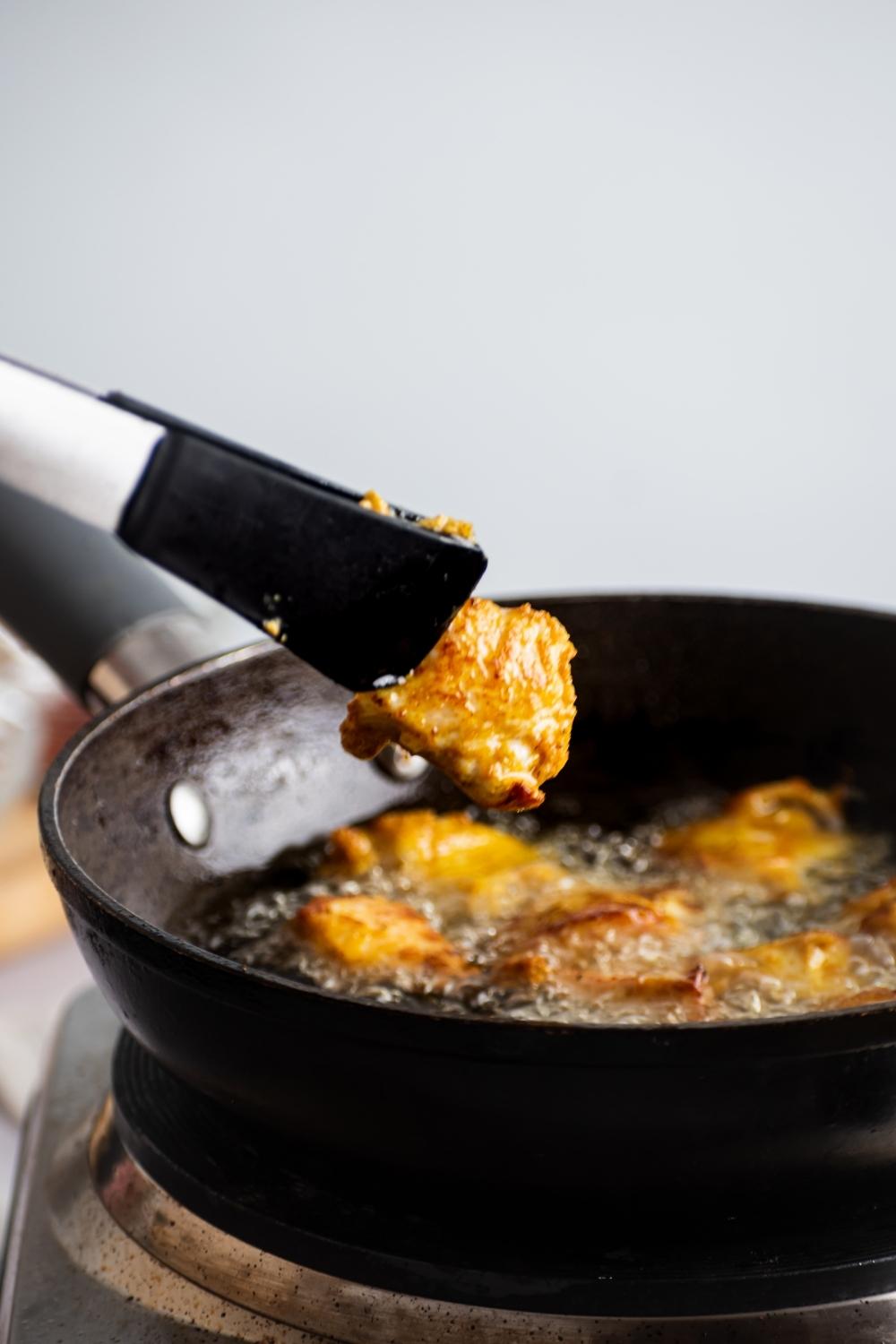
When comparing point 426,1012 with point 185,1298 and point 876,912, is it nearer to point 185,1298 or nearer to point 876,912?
point 185,1298

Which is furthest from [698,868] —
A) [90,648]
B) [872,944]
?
[90,648]

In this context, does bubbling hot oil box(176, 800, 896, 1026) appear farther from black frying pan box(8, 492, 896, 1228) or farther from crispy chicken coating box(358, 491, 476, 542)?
crispy chicken coating box(358, 491, 476, 542)

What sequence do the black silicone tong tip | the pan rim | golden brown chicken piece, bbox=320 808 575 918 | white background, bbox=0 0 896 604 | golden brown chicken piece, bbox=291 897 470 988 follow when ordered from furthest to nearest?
white background, bbox=0 0 896 604
golden brown chicken piece, bbox=320 808 575 918
golden brown chicken piece, bbox=291 897 470 988
the black silicone tong tip
the pan rim

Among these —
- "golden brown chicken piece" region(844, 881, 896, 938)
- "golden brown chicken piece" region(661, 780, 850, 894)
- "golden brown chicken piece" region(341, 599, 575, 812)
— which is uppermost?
"golden brown chicken piece" region(341, 599, 575, 812)

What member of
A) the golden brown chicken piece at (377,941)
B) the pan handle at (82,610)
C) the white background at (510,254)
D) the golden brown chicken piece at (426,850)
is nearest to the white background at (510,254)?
the white background at (510,254)

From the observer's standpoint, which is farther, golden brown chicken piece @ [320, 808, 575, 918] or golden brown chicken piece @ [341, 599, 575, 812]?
golden brown chicken piece @ [320, 808, 575, 918]

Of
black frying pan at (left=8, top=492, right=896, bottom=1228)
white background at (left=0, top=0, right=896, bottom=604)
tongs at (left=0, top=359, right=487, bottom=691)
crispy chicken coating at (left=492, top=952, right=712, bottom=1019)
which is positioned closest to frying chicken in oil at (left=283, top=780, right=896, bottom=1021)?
crispy chicken coating at (left=492, top=952, right=712, bottom=1019)
